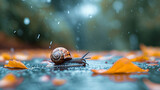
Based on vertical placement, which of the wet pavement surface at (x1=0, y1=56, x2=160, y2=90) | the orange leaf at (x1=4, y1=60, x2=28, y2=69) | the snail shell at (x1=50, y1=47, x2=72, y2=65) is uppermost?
the snail shell at (x1=50, y1=47, x2=72, y2=65)

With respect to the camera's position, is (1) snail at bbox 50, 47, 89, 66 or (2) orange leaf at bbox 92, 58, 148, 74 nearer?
(2) orange leaf at bbox 92, 58, 148, 74

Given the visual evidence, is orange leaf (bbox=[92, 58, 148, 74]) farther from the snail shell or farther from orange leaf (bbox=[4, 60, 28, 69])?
the snail shell

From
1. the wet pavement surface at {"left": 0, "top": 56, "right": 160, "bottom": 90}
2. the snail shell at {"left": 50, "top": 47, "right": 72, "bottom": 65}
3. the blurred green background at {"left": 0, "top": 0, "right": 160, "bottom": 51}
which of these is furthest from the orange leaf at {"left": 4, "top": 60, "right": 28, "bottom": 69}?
the blurred green background at {"left": 0, "top": 0, "right": 160, "bottom": 51}

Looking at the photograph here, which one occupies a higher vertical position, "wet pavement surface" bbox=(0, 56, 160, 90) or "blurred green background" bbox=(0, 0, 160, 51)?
"blurred green background" bbox=(0, 0, 160, 51)

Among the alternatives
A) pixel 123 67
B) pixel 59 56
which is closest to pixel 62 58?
pixel 59 56

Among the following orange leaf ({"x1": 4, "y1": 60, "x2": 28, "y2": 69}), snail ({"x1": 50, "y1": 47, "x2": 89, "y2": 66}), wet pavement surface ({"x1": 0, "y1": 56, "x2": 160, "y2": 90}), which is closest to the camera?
wet pavement surface ({"x1": 0, "y1": 56, "x2": 160, "y2": 90})

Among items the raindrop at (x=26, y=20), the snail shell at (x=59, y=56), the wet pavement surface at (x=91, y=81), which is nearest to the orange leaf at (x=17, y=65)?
the wet pavement surface at (x=91, y=81)

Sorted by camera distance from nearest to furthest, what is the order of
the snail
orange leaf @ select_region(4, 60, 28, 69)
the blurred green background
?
orange leaf @ select_region(4, 60, 28, 69) → the snail → the blurred green background

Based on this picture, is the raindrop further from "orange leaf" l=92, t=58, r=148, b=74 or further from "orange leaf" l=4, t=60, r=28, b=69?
"orange leaf" l=92, t=58, r=148, b=74

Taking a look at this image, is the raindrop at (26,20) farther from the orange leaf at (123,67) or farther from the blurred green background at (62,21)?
the orange leaf at (123,67)

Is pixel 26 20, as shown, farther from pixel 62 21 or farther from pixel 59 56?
pixel 59 56
